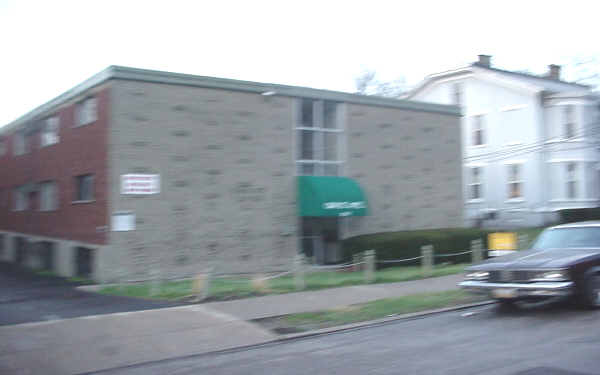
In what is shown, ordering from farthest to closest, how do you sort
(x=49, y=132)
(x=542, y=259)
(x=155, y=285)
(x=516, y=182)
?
(x=516, y=182), (x=49, y=132), (x=155, y=285), (x=542, y=259)

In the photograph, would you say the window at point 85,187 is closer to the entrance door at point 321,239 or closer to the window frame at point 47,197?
the window frame at point 47,197

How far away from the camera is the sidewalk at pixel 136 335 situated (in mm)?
7824

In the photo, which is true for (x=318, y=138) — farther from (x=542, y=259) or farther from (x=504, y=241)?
(x=542, y=259)

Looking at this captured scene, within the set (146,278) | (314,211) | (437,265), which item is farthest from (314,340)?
(437,265)

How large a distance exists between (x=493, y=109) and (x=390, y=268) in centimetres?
1558

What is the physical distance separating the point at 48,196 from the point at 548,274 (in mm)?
17897

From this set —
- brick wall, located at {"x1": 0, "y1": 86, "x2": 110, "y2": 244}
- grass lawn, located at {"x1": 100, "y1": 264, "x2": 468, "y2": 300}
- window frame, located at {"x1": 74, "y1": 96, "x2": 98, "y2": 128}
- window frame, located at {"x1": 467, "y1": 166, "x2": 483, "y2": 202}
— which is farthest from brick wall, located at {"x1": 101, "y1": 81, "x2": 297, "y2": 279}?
window frame, located at {"x1": 467, "y1": 166, "x2": 483, "y2": 202}

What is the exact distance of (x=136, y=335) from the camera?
9125 mm

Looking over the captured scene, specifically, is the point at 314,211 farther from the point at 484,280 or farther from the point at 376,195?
the point at 484,280

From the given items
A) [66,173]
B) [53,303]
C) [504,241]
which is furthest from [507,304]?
[66,173]

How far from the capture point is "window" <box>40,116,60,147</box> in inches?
823

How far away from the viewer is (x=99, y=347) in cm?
845

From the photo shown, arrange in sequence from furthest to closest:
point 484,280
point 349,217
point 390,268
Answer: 1. point 349,217
2. point 390,268
3. point 484,280

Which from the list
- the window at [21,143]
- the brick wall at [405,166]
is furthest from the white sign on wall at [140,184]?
the window at [21,143]
